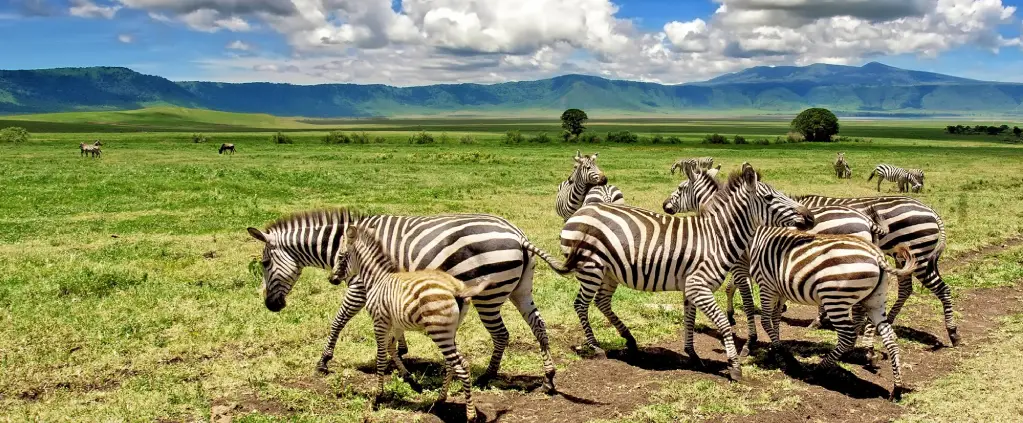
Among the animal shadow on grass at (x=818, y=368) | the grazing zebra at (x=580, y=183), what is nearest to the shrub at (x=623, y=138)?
the grazing zebra at (x=580, y=183)

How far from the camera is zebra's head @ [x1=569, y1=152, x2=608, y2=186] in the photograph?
41.0ft

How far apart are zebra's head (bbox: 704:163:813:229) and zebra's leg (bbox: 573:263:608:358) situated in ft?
5.73

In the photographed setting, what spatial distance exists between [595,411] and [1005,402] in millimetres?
4449

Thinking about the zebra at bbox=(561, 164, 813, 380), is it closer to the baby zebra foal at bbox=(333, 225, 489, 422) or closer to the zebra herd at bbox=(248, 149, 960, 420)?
the zebra herd at bbox=(248, 149, 960, 420)

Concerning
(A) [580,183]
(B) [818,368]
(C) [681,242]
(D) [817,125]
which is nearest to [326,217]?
(C) [681,242]

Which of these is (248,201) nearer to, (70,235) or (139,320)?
(70,235)

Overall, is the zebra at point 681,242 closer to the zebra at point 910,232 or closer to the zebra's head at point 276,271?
the zebra at point 910,232

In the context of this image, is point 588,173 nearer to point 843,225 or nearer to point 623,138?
point 843,225

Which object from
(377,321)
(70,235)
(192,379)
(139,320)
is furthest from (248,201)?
(377,321)

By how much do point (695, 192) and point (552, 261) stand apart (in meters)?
5.17

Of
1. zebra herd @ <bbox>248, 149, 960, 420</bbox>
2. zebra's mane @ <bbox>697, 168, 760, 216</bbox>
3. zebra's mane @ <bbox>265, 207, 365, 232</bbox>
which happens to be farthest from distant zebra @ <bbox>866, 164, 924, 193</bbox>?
zebra's mane @ <bbox>265, 207, 365, 232</bbox>

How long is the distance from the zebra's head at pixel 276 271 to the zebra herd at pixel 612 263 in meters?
0.02

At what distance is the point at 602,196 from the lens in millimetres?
12453

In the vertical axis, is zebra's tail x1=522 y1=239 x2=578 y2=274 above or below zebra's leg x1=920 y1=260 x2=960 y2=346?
above
